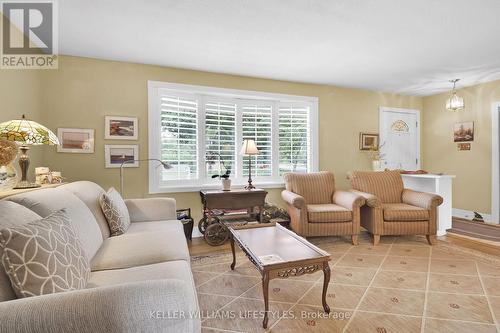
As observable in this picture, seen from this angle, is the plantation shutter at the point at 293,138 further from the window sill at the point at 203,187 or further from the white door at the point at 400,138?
the white door at the point at 400,138

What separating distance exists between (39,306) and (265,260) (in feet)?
4.02

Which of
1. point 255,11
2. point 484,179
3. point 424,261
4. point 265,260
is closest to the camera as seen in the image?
point 265,260

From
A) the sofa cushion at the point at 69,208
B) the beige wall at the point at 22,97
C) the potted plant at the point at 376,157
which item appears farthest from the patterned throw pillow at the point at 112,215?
the potted plant at the point at 376,157

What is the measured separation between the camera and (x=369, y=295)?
2.01 meters

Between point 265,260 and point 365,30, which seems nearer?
point 265,260

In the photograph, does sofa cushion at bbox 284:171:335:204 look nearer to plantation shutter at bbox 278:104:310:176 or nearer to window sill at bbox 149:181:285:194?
window sill at bbox 149:181:285:194

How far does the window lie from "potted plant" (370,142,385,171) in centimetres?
119

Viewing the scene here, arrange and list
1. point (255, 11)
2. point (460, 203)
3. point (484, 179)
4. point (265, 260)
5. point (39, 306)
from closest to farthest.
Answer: point (39, 306)
point (265, 260)
point (255, 11)
point (484, 179)
point (460, 203)

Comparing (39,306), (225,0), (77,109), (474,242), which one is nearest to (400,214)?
(474,242)

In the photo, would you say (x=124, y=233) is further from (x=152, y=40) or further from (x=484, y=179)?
(x=484, y=179)

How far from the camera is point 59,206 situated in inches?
60.7

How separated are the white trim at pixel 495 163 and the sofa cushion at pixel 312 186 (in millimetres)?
2735

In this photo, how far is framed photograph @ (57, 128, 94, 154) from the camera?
304 centimetres

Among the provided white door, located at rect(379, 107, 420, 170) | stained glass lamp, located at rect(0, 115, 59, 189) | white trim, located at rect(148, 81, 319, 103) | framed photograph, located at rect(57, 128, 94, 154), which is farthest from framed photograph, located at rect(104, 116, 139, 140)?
white door, located at rect(379, 107, 420, 170)
